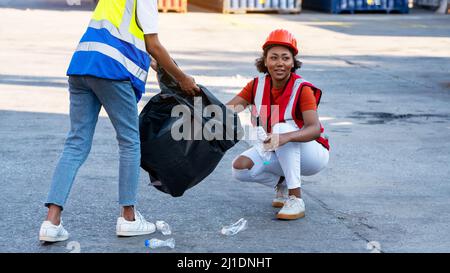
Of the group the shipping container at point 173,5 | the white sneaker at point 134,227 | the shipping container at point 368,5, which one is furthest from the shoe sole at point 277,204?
the shipping container at point 368,5

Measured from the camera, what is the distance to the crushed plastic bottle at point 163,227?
5917 mm

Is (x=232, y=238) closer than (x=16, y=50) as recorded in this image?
Yes

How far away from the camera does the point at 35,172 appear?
7.69m

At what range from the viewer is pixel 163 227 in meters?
5.97

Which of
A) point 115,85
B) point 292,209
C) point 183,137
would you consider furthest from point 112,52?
point 292,209

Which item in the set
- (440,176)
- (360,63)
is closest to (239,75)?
(360,63)

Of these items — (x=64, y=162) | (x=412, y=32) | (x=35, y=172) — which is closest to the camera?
(x=64, y=162)

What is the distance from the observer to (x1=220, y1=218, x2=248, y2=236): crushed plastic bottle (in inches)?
234

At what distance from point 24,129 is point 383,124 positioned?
3.75 meters

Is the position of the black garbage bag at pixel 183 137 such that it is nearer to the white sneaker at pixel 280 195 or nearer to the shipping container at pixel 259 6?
the white sneaker at pixel 280 195

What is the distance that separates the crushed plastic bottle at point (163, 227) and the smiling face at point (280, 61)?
1.18 meters

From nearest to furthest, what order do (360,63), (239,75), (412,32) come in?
(239,75) < (360,63) < (412,32)

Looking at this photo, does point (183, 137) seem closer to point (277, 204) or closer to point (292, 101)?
point (292, 101)
